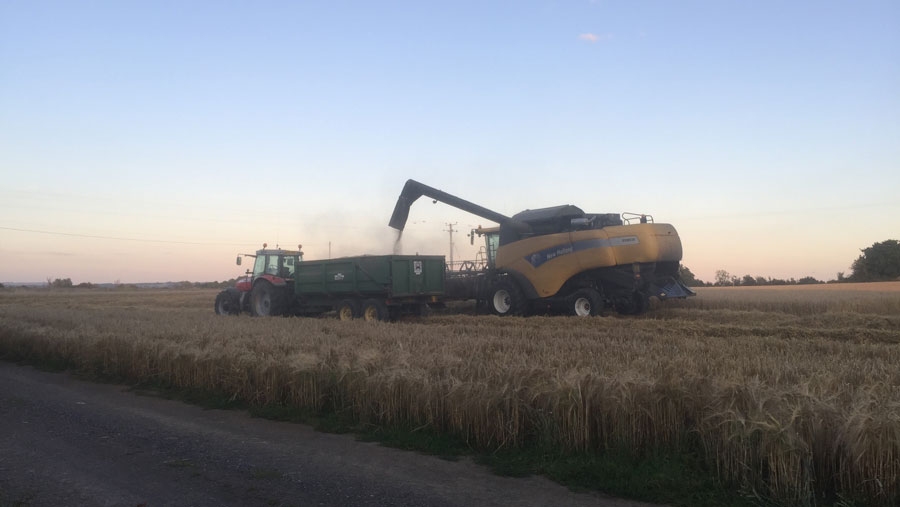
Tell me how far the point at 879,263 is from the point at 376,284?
49858mm

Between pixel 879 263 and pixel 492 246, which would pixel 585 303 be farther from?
pixel 879 263

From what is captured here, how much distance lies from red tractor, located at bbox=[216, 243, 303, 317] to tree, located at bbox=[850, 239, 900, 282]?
4794 centimetres

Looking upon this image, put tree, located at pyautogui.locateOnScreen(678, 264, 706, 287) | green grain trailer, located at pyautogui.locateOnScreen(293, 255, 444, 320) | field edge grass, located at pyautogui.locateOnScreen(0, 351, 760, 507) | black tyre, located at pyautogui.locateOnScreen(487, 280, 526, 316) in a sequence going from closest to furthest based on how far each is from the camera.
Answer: field edge grass, located at pyautogui.locateOnScreen(0, 351, 760, 507) < green grain trailer, located at pyautogui.locateOnScreen(293, 255, 444, 320) < black tyre, located at pyautogui.locateOnScreen(487, 280, 526, 316) < tree, located at pyautogui.locateOnScreen(678, 264, 706, 287)

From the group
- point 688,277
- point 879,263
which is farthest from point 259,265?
point 879,263

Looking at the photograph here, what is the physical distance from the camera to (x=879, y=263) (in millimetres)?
51781

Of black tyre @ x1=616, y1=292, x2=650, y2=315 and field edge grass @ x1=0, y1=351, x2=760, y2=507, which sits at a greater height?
black tyre @ x1=616, y1=292, x2=650, y2=315

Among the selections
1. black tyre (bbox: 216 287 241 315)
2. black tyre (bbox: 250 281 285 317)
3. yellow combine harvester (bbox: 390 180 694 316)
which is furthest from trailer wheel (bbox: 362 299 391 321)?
black tyre (bbox: 216 287 241 315)

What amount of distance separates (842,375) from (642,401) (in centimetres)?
304

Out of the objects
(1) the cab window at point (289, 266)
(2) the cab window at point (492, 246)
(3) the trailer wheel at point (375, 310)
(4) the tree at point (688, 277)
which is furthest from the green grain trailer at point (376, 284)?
(4) the tree at point (688, 277)

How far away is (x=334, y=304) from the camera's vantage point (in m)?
20.5

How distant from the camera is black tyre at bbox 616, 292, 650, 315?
18.4 m

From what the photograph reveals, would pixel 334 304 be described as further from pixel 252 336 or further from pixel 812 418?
pixel 812 418

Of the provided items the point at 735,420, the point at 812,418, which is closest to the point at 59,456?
the point at 735,420

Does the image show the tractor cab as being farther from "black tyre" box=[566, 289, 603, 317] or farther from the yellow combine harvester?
"black tyre" box=[566, 289, 603, 317]
